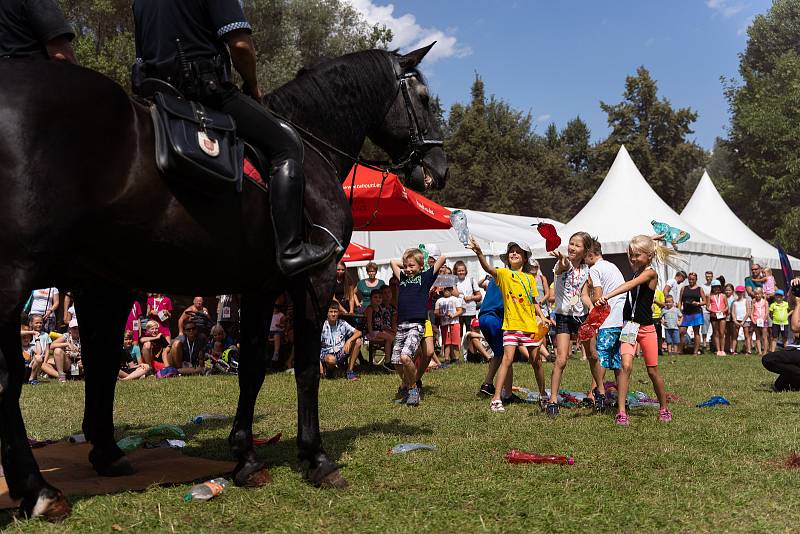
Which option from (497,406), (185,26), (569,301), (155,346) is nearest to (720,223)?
(569,301)

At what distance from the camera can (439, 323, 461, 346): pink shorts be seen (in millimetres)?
16938

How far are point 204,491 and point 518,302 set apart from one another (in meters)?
5.33

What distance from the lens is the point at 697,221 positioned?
99.8 feet

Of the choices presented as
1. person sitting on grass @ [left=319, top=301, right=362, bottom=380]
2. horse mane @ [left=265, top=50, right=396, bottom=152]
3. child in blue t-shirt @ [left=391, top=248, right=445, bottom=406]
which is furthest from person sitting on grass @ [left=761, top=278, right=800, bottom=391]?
horse mane @ [left=265, top=50, right=396, bottom=152]

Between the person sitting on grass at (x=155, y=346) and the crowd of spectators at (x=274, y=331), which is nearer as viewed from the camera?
the crowd of spectators at (x=274, y=331)

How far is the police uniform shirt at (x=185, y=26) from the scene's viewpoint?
4.47m

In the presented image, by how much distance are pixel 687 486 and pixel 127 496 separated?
3558 mm

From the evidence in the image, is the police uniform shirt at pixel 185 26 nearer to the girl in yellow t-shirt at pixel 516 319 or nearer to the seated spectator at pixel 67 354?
the girl in yellow t-shirt at pixel 516 319

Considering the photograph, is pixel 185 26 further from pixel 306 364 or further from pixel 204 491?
pixel 204 491

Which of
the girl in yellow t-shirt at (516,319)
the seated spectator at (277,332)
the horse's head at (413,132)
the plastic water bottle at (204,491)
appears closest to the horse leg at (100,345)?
the plastic water bottle at (204,491)

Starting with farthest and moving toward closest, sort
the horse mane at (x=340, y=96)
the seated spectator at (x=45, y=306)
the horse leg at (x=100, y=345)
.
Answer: the seated spectator at (x=45, y=306) < the horse mane at (x=340, y=96) < the horse leg at (x=100, y=345)

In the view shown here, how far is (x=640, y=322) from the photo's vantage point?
26.2 feet

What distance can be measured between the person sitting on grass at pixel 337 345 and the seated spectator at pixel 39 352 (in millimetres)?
4983

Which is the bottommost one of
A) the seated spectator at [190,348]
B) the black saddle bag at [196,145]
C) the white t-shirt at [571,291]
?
the seated spectator at [190,348]
